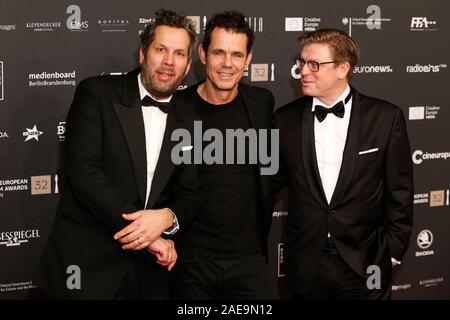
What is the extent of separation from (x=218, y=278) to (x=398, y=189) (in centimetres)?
103

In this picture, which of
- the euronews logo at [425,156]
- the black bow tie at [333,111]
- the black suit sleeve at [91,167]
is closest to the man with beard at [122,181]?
the black suit sleeve at [91,167]

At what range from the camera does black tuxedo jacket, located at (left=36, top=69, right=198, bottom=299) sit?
3082 mm

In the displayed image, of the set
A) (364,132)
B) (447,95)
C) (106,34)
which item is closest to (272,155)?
(364,132)

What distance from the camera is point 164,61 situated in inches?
128

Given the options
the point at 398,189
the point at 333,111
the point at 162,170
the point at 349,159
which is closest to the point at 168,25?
the point at 162,170

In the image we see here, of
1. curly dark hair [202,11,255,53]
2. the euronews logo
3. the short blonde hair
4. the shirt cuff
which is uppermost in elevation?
curly dark hair [202,11,255,53]

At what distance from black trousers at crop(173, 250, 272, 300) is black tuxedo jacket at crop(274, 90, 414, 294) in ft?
0.70

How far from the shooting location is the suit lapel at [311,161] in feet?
11.4

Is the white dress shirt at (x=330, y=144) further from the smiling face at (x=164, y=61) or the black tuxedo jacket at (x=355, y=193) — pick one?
the smiling face at (x=164, y=61)

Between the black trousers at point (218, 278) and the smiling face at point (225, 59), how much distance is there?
0.88m

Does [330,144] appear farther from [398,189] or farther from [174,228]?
[174,228]

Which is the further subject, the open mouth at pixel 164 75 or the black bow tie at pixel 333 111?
the black bow tie at pixel 333 111

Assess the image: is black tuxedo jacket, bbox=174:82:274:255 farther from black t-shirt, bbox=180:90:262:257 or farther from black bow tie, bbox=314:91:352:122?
black bow tie, bbox=314:91:352:122

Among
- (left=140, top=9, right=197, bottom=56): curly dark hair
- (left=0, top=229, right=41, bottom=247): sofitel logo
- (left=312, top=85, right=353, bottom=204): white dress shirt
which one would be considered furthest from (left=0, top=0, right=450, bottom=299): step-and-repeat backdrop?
(left=312, top=85, right=353, bottom=204): white dress shirt
